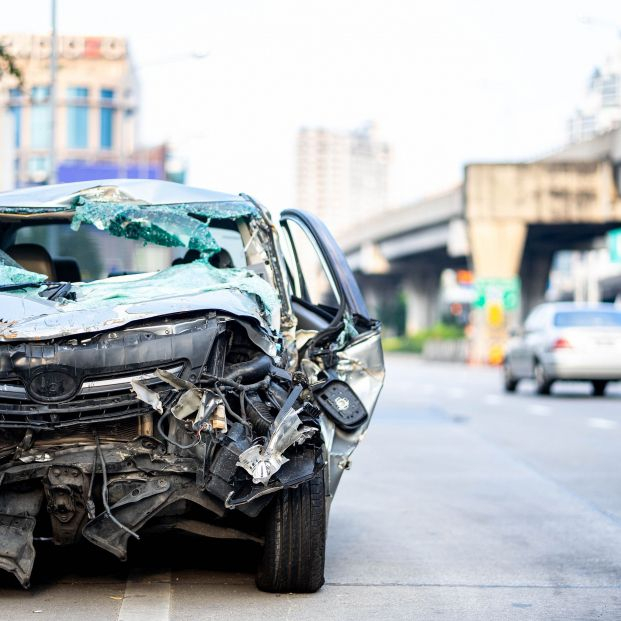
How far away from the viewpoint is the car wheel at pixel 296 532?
588cm

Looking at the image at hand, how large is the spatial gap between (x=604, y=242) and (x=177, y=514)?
62.7m

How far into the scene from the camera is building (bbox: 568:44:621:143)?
9741 centimetres

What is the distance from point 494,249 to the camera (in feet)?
191

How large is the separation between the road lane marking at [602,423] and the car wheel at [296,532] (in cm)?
1124

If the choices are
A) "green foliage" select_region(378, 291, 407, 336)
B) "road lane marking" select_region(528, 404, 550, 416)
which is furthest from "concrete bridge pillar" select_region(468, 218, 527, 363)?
"green foliage" select_region(378, 291, 407, 336)

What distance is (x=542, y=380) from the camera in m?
23.6

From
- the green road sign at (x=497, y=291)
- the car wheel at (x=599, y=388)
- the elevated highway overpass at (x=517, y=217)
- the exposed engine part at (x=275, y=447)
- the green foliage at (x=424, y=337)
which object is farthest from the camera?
the green foliage at (x=424, y=337)

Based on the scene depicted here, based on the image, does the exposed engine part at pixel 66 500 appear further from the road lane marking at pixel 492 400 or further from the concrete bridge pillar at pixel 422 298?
the concrete bridge pillar at pixel 422 298

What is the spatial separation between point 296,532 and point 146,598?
730mm

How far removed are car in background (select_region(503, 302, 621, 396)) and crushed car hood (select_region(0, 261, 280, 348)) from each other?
16.2 meters

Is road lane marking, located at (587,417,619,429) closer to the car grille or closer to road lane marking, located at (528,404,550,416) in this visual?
road lane marking, located at (528,404,550,416)

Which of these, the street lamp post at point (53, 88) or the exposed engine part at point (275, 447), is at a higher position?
the street lamp post at point (53, 88)

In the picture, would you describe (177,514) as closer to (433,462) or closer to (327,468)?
(327,468)

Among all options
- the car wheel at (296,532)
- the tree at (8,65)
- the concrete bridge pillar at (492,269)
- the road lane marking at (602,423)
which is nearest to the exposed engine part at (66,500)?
the car wheel at (296,532)
